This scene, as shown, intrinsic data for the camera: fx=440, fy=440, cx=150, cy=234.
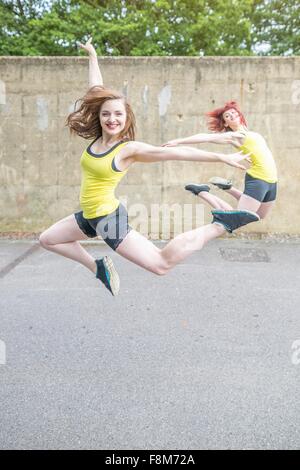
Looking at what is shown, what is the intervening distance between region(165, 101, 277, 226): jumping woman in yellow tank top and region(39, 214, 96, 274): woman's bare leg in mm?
737

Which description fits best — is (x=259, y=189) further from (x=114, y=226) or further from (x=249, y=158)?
(x=114, y=226)

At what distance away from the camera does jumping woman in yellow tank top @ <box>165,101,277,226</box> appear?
68.6 inches

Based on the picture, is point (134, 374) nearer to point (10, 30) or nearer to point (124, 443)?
point (124, 443)

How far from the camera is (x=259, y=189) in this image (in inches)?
Answer: 72.1

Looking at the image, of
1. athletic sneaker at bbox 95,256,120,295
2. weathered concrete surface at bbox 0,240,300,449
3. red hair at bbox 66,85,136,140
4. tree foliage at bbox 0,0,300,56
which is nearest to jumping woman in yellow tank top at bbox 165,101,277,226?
red hair at bbox 66,85,136,140

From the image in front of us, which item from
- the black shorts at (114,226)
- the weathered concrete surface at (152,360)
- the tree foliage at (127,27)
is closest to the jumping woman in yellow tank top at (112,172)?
the black shorts at (114,226)

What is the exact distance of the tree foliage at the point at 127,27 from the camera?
38.9 feet

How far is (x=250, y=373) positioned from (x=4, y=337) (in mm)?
2601

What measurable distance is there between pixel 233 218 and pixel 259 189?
17cm

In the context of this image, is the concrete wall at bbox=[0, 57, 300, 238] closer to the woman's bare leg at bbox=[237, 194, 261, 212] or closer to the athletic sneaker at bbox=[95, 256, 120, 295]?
the athletic sneaker at bbox=[95, 256, 120, 295]

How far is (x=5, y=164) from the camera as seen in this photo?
767cm

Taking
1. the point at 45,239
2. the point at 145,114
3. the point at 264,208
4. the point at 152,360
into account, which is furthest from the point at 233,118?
the point at 145,114

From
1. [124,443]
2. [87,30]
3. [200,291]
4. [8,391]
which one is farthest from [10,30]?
[124,443]

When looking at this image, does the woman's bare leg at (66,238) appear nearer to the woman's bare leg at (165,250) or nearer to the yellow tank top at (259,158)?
the woman's bare leg at (165,250)
